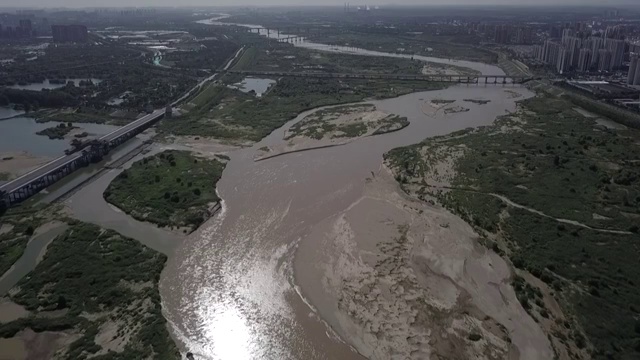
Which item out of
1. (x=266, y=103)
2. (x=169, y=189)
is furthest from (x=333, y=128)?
(x=169, y=189)

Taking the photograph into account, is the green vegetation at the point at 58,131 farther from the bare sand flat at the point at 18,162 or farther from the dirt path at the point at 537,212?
the dirt path at the point at 537,212

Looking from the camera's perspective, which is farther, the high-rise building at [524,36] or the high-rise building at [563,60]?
the high-rise building at [524,36]

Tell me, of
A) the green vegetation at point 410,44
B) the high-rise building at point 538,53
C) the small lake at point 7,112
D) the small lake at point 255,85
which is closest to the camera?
the small lake at point 7,112

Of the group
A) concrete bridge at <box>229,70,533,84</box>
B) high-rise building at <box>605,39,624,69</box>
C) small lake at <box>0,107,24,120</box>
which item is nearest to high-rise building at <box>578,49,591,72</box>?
high-rise building at <box>605,39,624,69</box>

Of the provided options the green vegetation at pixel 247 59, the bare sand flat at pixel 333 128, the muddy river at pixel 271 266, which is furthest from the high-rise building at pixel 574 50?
the muddy river at pixel 271 266

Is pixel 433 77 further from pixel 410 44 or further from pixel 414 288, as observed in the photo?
pixel 414 288

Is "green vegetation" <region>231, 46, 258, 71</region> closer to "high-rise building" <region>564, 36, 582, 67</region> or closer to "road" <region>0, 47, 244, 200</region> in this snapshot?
"road" <region>0, 47, 244, 200</region>
